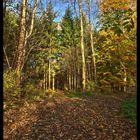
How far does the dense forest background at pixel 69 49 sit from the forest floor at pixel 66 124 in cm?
157

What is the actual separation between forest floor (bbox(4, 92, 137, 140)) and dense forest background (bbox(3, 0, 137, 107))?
157cm

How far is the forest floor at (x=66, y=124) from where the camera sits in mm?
8883

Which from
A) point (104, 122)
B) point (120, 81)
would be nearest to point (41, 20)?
point (104, 122)

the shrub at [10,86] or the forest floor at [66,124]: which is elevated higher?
the shrub at [10,86]

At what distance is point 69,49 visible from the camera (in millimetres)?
50344

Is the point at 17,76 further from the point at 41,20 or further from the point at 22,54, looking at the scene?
the point at 41,20

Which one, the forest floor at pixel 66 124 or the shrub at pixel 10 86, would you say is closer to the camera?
the forest floor at pixel 66 124

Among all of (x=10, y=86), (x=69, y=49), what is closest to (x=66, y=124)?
(x=10, y=86)

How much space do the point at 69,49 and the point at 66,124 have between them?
133ft

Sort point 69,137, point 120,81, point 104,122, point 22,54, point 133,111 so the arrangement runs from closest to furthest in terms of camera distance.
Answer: point 69,137 < point 104,122 < point 133,111 < point 22,54 < point 120,81

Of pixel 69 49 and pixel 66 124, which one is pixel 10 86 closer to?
pixel 66 124

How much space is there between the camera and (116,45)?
32031mm

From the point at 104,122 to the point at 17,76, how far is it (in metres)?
5.22

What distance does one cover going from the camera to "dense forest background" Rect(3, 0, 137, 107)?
13.1 meters
